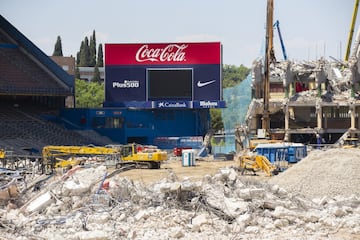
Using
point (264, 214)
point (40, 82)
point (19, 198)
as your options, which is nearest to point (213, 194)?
point (264, 214)

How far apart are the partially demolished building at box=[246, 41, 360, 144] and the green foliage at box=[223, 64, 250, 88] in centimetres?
8426

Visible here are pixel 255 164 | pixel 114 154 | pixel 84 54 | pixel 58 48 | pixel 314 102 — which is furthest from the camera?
pixel 84 54

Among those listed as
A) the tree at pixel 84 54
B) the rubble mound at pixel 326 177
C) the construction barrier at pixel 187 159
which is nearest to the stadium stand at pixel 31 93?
the construction barrier at pixel 187 159

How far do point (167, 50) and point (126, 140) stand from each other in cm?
1022

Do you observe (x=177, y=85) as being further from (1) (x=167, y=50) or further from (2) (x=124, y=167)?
(2) (x=124, y=167)

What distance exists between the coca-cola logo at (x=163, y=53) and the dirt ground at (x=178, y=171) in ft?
55.9

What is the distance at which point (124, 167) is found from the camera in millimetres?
47531

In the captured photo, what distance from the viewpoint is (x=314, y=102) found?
2968 inches

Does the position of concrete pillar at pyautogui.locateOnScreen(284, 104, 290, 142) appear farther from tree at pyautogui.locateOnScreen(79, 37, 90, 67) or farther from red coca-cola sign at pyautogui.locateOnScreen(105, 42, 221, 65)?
tree at pyautogui.locateOnScreen(79, 37, 90, 67)

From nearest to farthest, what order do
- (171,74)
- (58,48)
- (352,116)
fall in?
(352,116) → (171,74) → (58,48)

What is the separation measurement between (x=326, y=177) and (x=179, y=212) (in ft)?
30.0

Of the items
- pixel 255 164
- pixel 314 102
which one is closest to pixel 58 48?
pixel 314 102

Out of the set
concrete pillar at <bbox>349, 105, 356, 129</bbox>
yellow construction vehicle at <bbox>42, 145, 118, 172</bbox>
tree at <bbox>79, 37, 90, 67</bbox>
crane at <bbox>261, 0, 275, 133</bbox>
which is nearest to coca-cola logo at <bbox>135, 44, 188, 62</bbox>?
crane at <bbox>261, 0, 275, 133</bbox>

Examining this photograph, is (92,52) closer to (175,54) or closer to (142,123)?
(175,54)
